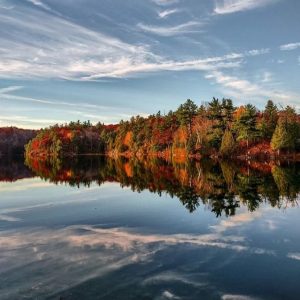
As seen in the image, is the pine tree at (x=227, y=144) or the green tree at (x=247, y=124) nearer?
the pine tree at (x=227, y=144)

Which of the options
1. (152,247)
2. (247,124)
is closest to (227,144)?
(247,124)

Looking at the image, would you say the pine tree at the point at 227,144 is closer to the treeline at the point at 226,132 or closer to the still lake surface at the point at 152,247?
the treeline at the point at 226,132

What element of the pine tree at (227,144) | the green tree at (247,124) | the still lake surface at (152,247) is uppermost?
the green tree at (247,124)

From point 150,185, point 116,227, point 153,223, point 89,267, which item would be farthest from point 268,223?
point 150,185

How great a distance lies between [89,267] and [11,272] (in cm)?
285

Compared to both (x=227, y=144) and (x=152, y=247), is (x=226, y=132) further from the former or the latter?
(x=152, y=247)

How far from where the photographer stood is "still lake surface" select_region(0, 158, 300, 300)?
12625mm

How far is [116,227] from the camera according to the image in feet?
73.1

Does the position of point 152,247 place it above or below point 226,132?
below

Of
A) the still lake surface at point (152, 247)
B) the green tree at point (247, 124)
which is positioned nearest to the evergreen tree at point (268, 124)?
the green tree at point (247, 124)

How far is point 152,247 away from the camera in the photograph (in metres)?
17.8

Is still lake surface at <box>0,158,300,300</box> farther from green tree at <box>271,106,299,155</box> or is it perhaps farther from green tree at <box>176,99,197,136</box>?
green tree at <box>176,99,197,136</box>

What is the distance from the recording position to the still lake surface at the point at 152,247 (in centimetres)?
1262

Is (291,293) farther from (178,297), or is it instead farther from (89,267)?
(89,267)
